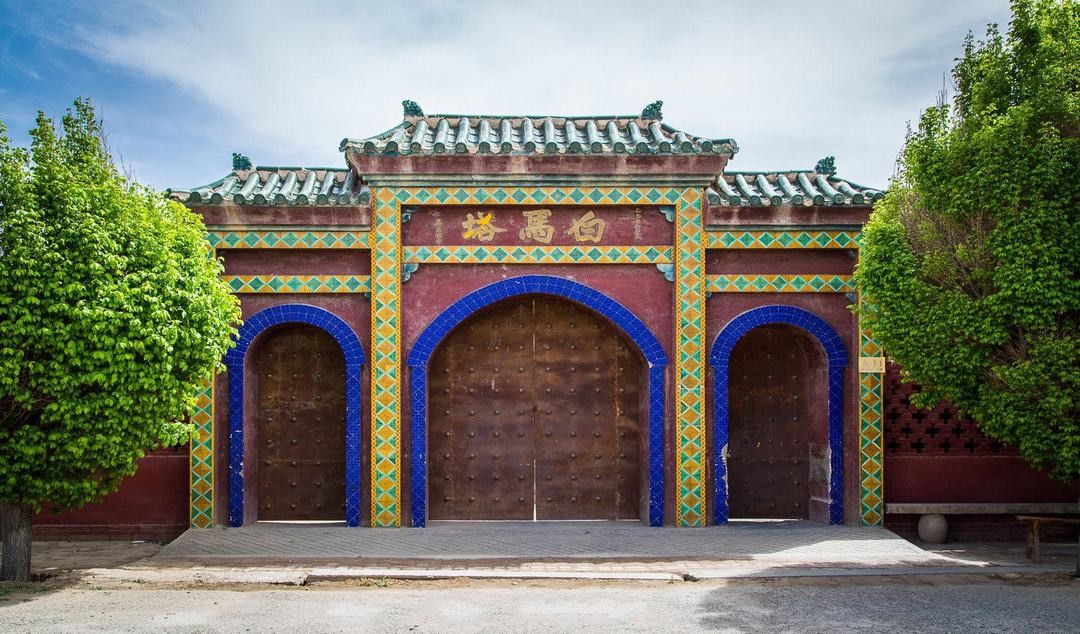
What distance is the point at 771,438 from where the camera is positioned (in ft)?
34.1

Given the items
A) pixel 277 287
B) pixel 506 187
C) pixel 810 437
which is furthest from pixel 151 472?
pixel 810 437

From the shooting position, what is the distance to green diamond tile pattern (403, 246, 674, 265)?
974cm

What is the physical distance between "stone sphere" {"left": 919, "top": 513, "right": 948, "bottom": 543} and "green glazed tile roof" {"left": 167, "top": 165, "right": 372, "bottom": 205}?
7505 millimetres

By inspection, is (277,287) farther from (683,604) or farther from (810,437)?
(810,437)

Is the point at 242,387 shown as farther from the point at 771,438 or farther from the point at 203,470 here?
the point at 771,438

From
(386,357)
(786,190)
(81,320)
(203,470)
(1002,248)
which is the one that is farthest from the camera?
(786,190)

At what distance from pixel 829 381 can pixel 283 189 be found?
697cm

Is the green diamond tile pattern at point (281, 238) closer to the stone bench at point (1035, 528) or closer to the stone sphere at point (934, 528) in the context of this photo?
the stone sphere at point (934, 528)

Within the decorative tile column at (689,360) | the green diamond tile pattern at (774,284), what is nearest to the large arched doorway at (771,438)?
the green diamond tile pattern at (774,284)

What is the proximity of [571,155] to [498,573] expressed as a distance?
4.70 m

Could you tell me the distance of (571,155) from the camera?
31.6ft

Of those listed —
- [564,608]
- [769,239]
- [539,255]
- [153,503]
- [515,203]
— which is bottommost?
[564,608]

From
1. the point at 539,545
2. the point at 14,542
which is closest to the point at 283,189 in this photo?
the point at 14,542

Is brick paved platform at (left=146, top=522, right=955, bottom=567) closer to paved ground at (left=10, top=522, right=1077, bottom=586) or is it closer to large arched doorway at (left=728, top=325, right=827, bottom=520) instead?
paved ground at (left=10, top=522, right=1077, bottom=586)
